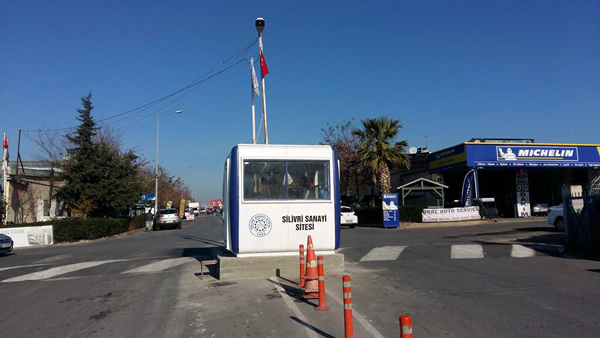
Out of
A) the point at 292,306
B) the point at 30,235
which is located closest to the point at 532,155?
the point at 292,306

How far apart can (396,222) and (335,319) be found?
870 inches

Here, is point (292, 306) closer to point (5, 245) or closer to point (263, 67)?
point (263, 67)

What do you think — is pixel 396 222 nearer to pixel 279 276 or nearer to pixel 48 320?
pixel 279 276

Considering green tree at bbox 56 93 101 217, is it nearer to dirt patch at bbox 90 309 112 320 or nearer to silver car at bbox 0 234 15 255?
silver car at bbox 0 234 15 255

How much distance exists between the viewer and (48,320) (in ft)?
22.5

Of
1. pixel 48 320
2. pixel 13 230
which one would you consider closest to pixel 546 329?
pixel 48 320

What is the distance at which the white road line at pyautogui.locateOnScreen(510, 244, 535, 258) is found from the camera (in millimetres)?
12562

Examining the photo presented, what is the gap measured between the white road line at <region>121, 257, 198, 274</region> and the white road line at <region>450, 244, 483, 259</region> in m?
7.98

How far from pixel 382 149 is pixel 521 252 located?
65.8ft

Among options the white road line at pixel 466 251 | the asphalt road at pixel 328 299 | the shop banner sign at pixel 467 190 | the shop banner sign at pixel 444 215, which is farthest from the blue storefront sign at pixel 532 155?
the asphalt road at pixel 328 299

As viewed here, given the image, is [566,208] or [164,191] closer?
[566,208]

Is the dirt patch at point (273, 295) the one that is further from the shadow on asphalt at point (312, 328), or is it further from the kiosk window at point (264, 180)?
the kiosk window at point (264, 180)

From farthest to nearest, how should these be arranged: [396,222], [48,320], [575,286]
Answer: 1. [396,222]
2. [575,286]
3. [48,320]

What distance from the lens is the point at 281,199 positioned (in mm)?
10133
